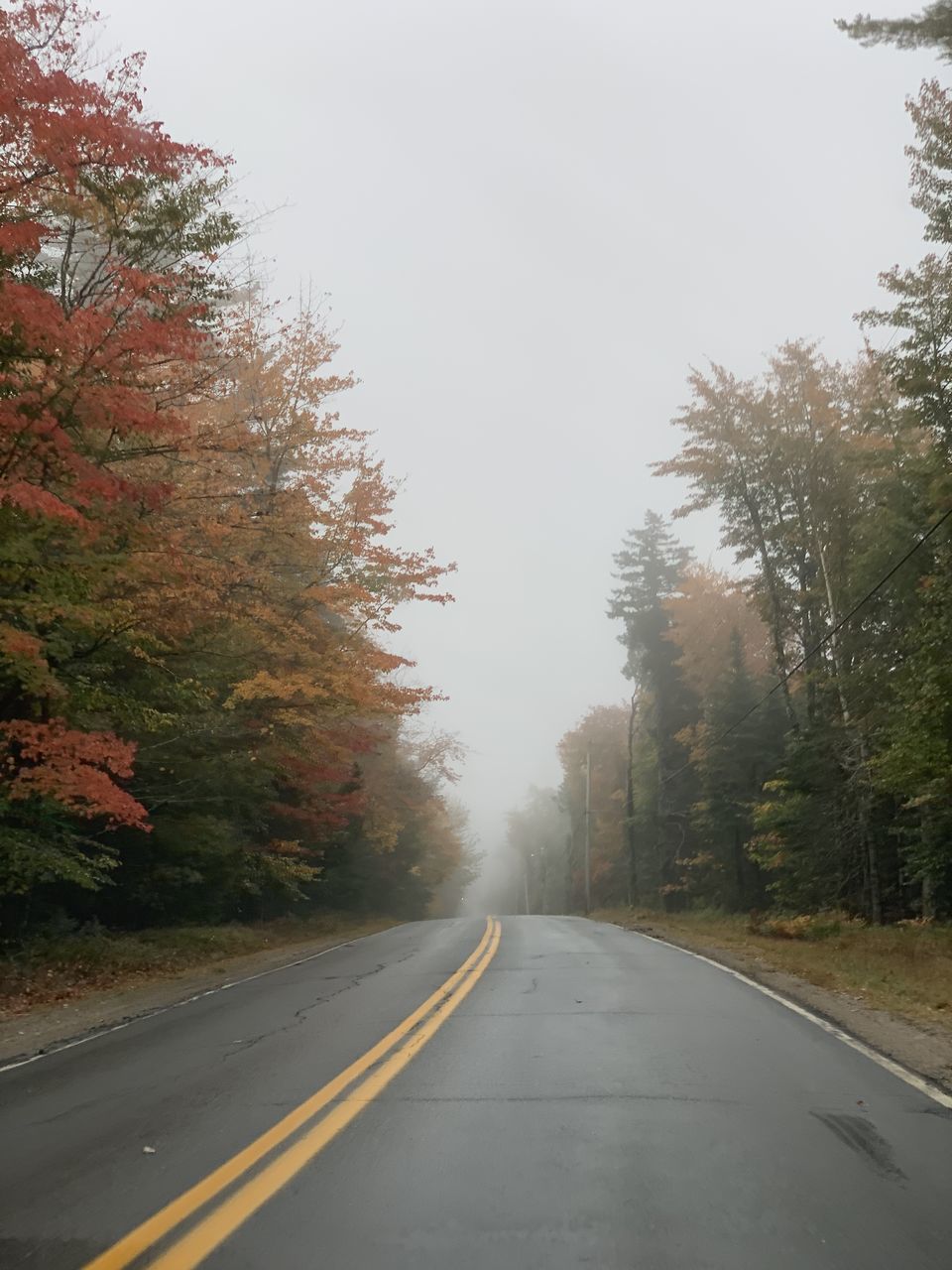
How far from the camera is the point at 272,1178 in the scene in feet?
13.6

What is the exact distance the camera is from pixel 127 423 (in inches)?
405

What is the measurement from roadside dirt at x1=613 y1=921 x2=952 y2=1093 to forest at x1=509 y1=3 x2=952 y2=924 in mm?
Answer: 5438

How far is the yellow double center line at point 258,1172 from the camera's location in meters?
3.41

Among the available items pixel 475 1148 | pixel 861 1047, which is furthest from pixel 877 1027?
pixel 475 1148

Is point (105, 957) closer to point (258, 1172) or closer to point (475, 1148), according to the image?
point (258, 1172)

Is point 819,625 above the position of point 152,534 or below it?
above

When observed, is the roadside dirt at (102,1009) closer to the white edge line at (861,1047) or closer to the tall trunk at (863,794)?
the white edge line at (861,1047)

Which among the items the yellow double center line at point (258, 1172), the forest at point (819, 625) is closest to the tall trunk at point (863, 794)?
the forest at point (819, 625)

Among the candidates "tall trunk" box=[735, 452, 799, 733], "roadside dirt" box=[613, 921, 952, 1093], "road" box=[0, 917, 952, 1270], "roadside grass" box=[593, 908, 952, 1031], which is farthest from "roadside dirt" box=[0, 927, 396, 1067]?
"tall trunk" box=[735, 452, 799, 733]

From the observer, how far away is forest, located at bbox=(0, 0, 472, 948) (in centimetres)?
984

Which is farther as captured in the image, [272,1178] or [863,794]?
[863,794]

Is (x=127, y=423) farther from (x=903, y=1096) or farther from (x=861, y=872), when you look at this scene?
(x=861, y=872)

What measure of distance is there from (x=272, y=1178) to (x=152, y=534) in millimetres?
8630

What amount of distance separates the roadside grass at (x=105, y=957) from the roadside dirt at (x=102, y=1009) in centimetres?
38
